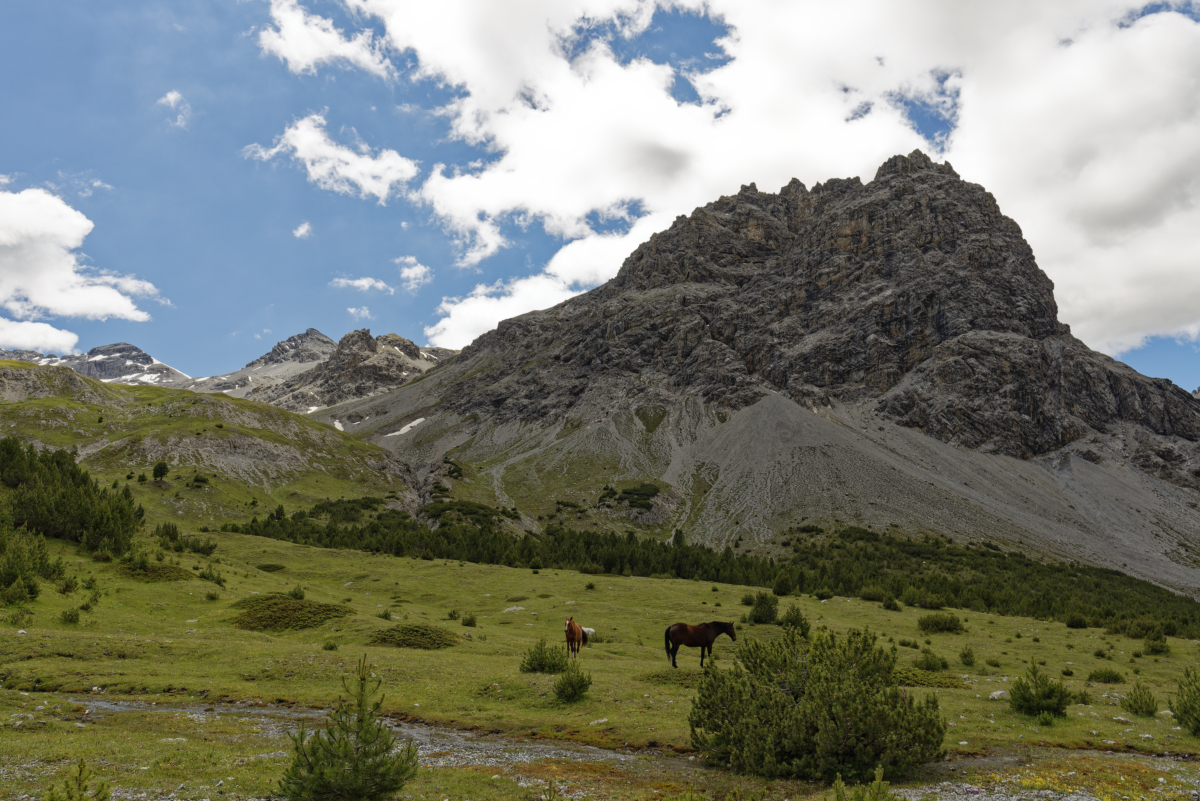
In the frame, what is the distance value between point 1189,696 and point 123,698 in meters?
34.4

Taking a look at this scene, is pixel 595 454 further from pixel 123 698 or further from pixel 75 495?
pixel 123 698

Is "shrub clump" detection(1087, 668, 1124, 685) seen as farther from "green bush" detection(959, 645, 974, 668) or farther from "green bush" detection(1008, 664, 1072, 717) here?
"green bush" detection(1008, 664, 1072, 717)

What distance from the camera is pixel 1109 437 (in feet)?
613

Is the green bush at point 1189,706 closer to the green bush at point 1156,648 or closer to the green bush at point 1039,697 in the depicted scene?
the green bush at point 1039,697

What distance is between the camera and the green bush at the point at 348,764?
9789 mm

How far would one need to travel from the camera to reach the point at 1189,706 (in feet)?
56.7

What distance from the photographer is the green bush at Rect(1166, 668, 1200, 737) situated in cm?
1684

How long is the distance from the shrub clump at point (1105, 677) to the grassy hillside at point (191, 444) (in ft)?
363

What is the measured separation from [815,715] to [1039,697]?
1166 cm

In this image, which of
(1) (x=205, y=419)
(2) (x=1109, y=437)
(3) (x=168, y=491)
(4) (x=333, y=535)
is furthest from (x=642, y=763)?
(2) (x=1109, y=437)

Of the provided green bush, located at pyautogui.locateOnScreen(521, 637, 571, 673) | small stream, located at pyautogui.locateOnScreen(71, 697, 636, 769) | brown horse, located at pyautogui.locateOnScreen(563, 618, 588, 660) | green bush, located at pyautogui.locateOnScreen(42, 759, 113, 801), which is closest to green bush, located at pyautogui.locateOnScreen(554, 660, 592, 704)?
small stream, located at pyautogui.locateOnScreen(71, 697, 636, 769)

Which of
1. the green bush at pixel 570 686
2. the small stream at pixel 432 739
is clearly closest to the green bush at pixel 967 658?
the green bush at pixel 570 686

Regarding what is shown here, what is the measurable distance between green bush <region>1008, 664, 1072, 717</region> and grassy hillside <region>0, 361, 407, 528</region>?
108990 mm

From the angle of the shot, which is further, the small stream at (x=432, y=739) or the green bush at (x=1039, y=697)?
the green bush at (x=1039, y=697)
